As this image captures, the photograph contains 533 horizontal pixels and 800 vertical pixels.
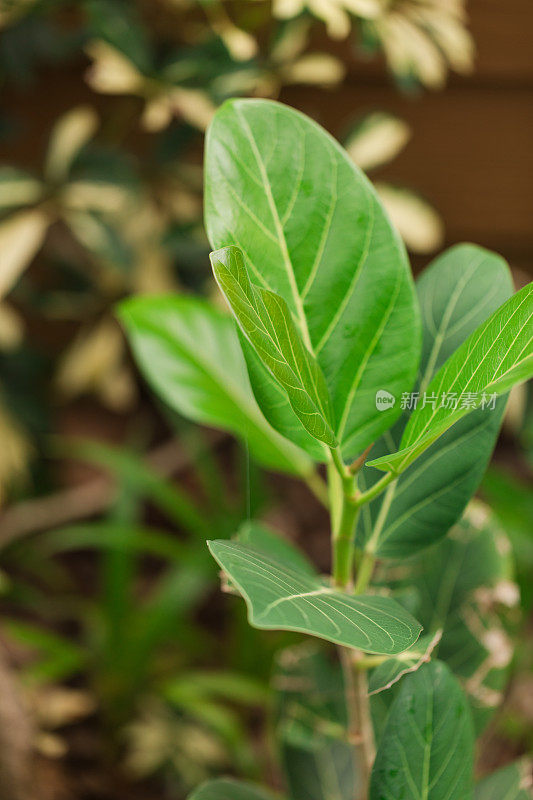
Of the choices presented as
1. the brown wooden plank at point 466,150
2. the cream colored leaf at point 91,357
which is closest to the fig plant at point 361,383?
the cream colored leaf at point 91,357

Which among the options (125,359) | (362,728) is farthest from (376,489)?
(125,359)

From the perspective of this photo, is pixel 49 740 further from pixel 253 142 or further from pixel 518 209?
pixel 518 209

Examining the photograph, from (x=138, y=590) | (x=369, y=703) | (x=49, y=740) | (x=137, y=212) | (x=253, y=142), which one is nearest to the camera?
(x=253, y=142)

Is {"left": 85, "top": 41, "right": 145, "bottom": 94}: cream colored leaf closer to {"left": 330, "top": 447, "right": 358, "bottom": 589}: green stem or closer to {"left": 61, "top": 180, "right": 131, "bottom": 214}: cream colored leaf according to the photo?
Result: {"left": 61, "top": 180, "right": 131, "bottom": 214}: cream colored leaf

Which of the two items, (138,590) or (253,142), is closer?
(253,142)

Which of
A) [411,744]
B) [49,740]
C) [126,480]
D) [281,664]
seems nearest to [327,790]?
[281,664]

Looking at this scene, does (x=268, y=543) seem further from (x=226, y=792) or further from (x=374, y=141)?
(x=374, y=141)

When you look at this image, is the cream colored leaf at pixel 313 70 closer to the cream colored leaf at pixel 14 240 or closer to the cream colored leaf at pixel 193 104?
the cream colored leaf at pixel 193 104
